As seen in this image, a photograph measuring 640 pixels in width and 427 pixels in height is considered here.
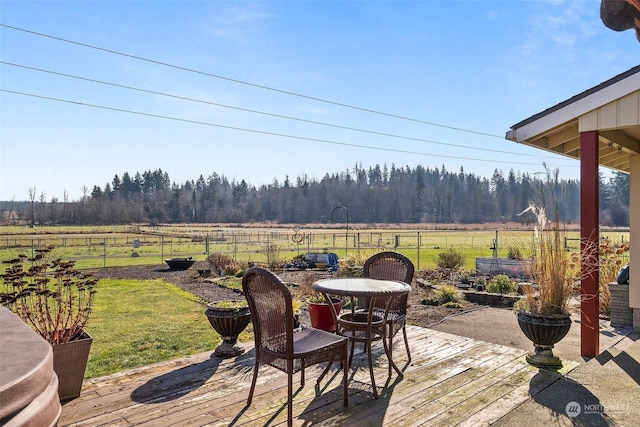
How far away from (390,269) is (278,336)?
1.76 m

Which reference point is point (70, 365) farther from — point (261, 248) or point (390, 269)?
point (261, 248)

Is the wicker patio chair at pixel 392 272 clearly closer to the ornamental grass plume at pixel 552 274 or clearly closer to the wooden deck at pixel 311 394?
the wooden deck at pixel 311 394

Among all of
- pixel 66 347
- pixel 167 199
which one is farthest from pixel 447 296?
pixel 167 199

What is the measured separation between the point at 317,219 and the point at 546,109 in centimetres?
6252

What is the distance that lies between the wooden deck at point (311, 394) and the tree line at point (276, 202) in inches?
2348

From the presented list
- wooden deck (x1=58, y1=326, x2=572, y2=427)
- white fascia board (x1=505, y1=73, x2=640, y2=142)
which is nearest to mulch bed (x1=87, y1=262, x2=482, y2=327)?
wooden deck (x1=58, y1=326, x2=572, y2=427)

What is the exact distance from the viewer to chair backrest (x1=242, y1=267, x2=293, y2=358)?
2.71 m

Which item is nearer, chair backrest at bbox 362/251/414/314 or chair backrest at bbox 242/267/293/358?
chair backrest at bbox 242/267/293/358

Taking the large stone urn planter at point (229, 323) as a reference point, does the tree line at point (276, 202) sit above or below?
above

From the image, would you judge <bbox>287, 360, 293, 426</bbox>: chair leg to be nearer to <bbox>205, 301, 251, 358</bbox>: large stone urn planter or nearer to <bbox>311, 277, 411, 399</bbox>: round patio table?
<bbox>311, 277, 411, 399</bbox>: round patio table

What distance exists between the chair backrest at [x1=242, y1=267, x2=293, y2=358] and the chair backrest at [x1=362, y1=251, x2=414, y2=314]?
1.55m

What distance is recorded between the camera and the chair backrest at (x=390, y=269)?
413 cm

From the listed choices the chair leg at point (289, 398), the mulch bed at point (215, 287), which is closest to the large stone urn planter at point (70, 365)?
the chair leg at point (289, 398)

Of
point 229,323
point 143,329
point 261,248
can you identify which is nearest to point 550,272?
point 229,323
